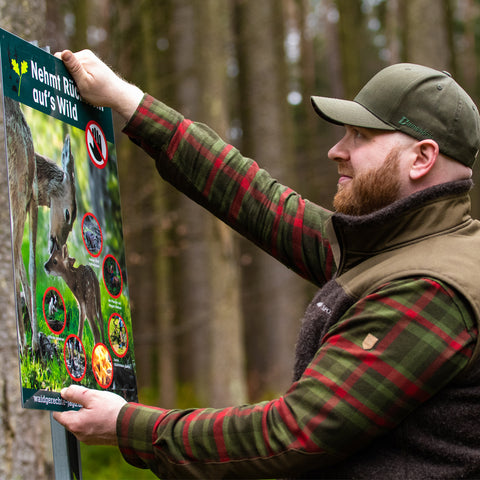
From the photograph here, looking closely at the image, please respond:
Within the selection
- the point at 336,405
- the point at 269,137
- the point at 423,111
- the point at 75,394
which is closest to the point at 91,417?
the point at 75,394

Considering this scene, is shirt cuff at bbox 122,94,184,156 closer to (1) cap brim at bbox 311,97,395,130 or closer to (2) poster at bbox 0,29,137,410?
(2) poster at bbox 0,29,137,410

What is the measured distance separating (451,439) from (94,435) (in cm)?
99

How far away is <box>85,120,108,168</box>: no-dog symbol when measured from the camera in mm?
2549

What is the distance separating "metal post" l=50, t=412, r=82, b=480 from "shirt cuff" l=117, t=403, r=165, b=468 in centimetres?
26

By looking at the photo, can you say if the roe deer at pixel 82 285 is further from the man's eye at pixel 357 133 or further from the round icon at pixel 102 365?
the man's eye at pixel 357 133

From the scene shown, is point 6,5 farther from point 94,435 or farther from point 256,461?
point 256,461

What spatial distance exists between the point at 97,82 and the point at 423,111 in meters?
1.09

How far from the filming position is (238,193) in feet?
9.30

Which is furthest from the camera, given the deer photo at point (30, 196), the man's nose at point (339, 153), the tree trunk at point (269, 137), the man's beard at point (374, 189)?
the tree trunk at point (269, 137)

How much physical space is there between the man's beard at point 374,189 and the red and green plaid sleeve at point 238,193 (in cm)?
47

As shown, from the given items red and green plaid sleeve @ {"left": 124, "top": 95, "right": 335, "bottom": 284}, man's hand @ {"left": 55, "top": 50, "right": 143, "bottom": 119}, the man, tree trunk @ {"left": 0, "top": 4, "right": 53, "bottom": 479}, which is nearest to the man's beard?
the man

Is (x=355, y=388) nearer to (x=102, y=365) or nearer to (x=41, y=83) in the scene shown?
(x=102, y=365)

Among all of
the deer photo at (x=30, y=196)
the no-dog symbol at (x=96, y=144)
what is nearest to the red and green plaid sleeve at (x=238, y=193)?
the no-dog symbol at (x=96, y=144)

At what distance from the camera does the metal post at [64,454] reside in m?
2.26
